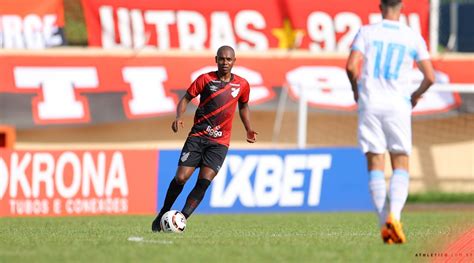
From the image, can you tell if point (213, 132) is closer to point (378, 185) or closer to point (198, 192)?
point (198, 192)

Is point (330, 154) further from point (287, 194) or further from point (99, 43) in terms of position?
point (99, 43)

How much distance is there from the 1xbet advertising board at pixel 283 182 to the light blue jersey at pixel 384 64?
36.0 ft

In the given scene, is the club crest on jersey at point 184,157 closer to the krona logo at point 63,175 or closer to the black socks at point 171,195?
the black socks at point 171,195

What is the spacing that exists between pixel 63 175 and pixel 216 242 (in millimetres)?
9858

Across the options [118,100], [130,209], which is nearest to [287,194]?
[130,209]

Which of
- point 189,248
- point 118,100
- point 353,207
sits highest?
point 189,248

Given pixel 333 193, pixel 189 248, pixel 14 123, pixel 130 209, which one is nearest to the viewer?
pixel 189 248

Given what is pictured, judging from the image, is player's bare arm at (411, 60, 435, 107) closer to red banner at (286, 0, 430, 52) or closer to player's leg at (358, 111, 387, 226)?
player's leg at (358, 111, 387, 226)

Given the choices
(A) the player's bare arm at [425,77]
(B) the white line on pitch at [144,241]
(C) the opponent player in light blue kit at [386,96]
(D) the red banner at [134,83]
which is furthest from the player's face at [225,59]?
(D) the red banner at [134,83]

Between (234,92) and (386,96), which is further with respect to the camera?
(234,92)

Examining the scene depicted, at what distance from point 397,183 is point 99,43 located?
16.2m

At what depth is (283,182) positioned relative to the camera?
22.7m

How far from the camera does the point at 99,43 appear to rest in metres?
26.5

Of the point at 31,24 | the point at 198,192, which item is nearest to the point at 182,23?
the point at 31,24
